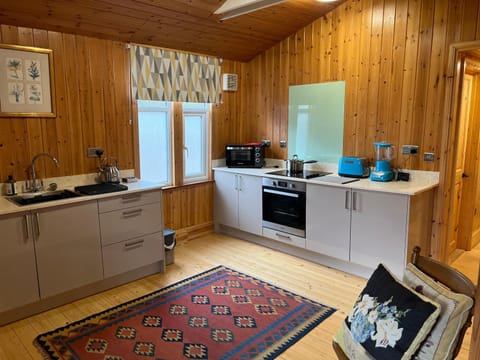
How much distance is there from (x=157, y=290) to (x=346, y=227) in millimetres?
1840

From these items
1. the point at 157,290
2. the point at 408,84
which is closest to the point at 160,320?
the point at 157,290

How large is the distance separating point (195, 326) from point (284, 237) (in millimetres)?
1622

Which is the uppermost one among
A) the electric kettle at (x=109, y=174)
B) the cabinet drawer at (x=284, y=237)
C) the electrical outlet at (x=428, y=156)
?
the electrical outlet at (x=428, y=156)

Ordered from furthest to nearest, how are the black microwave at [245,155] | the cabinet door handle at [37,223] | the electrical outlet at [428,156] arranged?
the black microwave at [245,155] → the electrical outlet at [428,156] → the cabinet door handle at [37,223]

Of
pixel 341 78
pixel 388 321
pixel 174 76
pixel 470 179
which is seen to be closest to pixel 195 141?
pixel 174 76

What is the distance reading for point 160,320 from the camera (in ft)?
8.93

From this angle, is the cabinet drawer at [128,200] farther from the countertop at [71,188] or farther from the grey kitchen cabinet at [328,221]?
the grey kitchen cabinet at [328,221]

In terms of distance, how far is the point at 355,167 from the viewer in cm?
376

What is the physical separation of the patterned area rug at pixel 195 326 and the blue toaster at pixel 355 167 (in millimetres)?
1443

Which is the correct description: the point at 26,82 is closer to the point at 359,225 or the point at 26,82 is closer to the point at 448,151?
the point at 359,225

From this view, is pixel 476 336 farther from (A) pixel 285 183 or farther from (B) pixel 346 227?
(A) pixel 285 183

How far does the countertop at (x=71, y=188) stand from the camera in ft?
8.54

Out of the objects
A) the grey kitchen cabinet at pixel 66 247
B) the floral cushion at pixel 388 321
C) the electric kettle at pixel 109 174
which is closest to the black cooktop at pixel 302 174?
the electric kettle at pixel 109 174

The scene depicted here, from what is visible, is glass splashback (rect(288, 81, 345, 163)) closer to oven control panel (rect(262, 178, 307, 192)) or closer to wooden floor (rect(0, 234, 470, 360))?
oven control panel (rect(262, 178, 307, 192))
